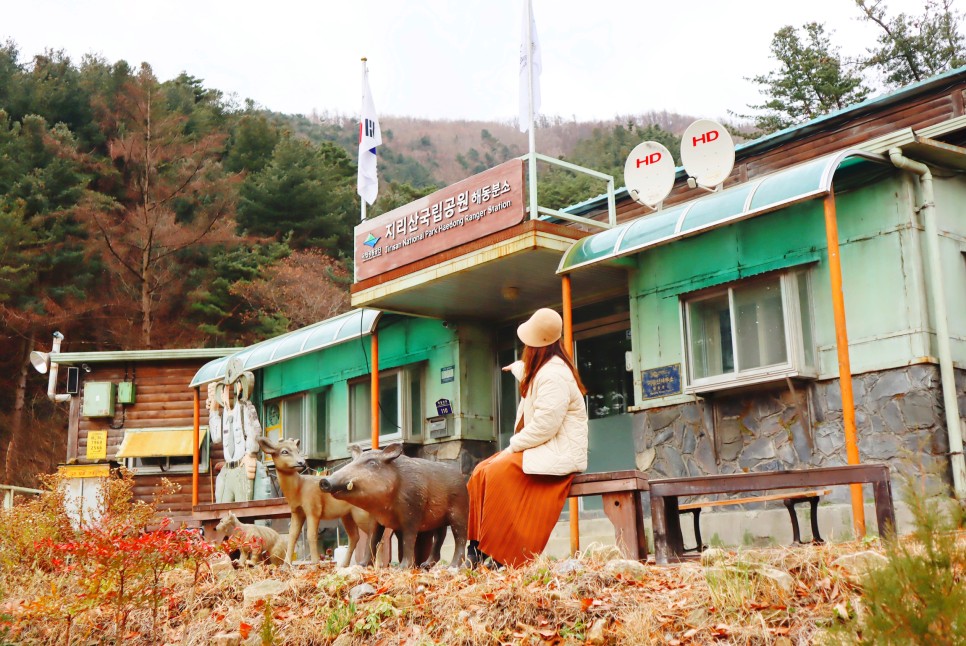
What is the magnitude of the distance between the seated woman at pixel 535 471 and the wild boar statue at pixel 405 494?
2.79 ft

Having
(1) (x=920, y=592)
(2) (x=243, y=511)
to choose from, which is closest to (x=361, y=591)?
(1) (x=920, y=592)

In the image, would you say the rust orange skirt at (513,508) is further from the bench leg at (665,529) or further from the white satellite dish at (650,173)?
the white satellite dish at (650,173)

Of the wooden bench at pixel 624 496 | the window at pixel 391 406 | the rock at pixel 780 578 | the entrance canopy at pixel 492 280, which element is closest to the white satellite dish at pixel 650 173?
the entrance canopy at pixel 492 280

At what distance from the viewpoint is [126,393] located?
907 inches

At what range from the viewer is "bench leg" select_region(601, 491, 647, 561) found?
7484 mm

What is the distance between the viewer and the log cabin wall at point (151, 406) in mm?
23156

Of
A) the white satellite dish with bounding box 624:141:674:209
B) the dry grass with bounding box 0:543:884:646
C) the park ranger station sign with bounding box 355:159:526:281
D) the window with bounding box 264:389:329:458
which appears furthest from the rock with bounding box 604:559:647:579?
the window with bounding box 264:389:329:458

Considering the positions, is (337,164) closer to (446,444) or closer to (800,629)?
(446,444)

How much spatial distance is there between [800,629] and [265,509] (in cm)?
650

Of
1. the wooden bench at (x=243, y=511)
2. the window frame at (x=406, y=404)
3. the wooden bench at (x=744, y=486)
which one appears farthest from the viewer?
the window frame at (x=406, y=404)

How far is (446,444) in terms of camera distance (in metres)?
15.5

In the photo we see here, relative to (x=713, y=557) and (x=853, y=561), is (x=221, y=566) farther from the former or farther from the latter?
(x=853, y=561)

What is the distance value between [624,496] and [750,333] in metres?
4.44

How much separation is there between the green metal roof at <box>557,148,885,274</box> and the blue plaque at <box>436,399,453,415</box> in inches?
150
